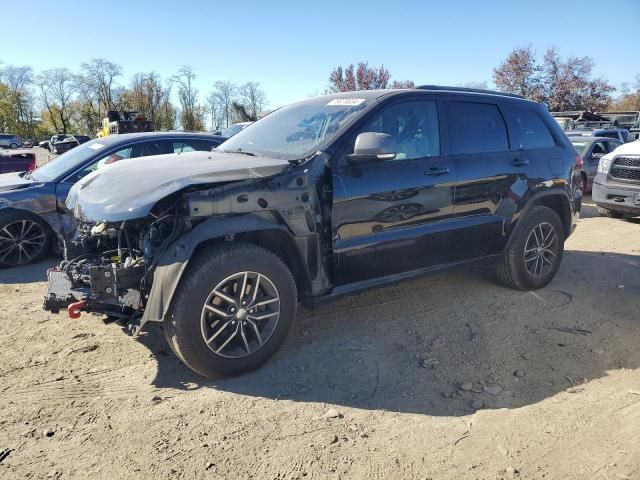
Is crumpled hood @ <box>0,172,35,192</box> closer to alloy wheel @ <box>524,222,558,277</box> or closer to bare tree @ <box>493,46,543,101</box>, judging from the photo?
alloy wheel @ <box>524,222,558,277</box>

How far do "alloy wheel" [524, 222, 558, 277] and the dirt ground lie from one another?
0.43 metres

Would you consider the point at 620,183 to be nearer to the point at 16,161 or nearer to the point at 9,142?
the point at 16,161

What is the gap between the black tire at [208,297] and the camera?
3.05m

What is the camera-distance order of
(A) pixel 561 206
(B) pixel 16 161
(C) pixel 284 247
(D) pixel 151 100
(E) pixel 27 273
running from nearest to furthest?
(C) pixel 284 247 < (A) pixel 561 206 < (E) pixel 27 273 < (B) pixel 16 161 < (D) pixel 151 100

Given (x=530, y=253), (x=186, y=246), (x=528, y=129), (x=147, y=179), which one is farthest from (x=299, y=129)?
(x=530, y=253)

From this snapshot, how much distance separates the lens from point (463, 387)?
329 cm

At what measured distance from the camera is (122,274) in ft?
10.4

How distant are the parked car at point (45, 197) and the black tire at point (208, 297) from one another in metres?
3.64

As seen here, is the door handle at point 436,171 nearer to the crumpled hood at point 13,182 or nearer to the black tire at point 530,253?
the black tire at point 530,253

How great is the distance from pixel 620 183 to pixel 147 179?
27.9 ft

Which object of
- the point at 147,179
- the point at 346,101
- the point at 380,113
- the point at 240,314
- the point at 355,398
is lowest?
the point at 355,398

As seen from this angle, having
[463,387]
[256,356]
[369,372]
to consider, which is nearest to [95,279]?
[256,356]

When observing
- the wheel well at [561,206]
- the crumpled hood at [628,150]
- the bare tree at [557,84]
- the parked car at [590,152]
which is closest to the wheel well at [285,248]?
the wheel well at [561,206]

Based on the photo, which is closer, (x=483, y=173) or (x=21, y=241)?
(x=483, y=173)
